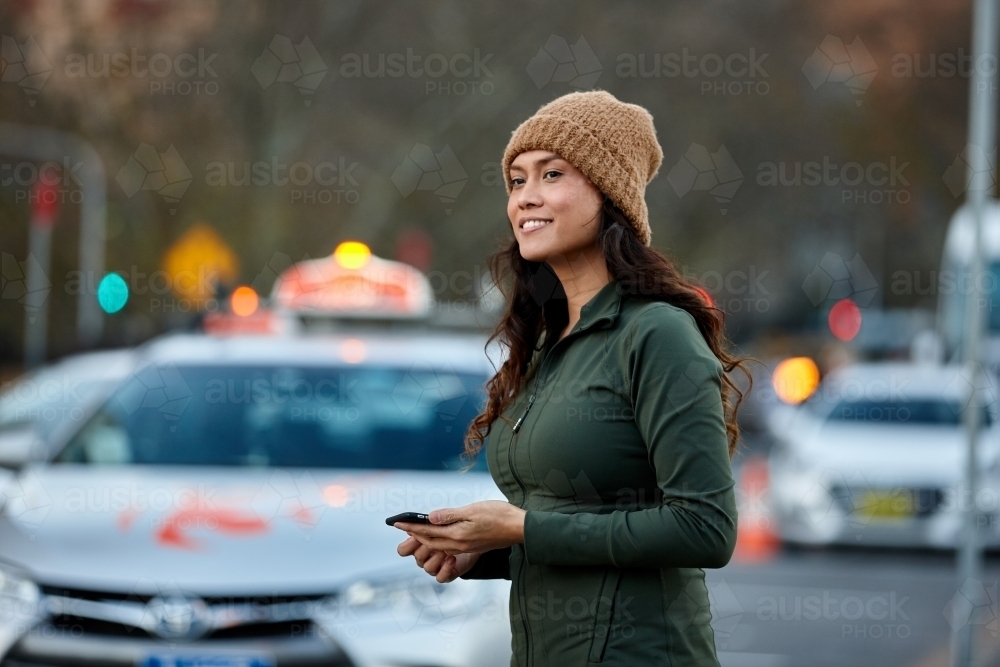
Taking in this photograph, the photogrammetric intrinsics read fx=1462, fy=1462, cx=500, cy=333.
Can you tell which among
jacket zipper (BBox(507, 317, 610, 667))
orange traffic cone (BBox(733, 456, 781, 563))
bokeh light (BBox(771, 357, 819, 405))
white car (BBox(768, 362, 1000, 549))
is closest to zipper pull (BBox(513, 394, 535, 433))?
jacket zipper (BBox(507, 317, 610, 667))

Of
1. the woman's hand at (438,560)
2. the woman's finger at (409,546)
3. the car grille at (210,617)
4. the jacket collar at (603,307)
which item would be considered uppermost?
the jacket collar at (603,307)

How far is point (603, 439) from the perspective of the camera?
2.65 metres

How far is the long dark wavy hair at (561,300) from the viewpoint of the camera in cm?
281

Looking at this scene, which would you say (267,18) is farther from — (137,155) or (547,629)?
(547,629)

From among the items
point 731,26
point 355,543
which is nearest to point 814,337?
point 731,26

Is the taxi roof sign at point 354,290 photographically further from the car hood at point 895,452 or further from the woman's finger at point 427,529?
the car hood at point 895,452

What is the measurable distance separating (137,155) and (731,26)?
39.7 ft

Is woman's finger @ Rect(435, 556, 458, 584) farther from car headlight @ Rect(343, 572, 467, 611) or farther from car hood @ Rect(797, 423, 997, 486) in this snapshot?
car hood @ Rect(797, 423, 997, 486)

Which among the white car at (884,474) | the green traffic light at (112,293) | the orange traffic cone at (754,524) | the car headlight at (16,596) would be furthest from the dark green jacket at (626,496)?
the white car at (884,474)

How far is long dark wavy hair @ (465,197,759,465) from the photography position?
281 centimetres

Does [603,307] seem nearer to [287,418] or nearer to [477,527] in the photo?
[477,527]

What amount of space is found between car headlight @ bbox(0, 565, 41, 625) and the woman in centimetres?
223

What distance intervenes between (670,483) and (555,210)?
632mm

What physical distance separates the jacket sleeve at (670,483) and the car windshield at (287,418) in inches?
117
